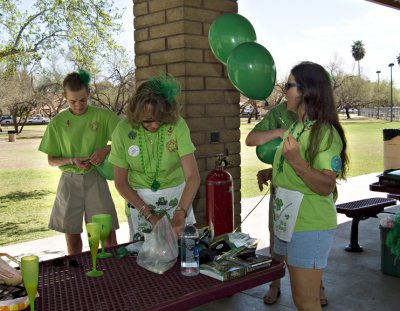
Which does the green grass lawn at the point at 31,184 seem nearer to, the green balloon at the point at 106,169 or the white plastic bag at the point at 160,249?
the white plastic bag at the point at 160,249

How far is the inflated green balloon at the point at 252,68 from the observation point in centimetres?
267

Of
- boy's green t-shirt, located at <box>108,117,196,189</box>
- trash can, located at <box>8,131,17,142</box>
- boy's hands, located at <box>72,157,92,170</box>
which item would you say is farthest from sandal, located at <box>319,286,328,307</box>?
trash can, located at <box>8,131,17,142</box>

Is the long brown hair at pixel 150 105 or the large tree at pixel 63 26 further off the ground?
the large tree at pixel 63 26

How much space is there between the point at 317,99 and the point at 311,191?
0.40 metres

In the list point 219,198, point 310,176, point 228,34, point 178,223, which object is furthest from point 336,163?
point 228,34

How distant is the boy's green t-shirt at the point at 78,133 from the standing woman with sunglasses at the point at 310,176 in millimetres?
1490

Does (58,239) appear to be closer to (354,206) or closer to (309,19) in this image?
(354,206)

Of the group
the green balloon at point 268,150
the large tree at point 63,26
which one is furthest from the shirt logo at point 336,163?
the large tree at point 63,26

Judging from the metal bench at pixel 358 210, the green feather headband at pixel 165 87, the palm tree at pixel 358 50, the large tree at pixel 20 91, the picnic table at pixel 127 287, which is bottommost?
the metal bench at pixel 358 210

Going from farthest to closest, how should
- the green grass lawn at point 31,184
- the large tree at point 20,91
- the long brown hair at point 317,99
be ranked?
the large tree at point 20,91 < the green grass lawn at point 31,184 < the long brown hair at point 317,99

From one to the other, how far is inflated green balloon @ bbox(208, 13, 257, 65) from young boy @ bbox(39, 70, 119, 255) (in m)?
0.87

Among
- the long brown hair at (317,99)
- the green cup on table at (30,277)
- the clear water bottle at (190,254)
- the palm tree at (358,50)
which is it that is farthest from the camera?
the palm tree at (358,50)

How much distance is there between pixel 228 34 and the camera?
115 inches

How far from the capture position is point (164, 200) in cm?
254
